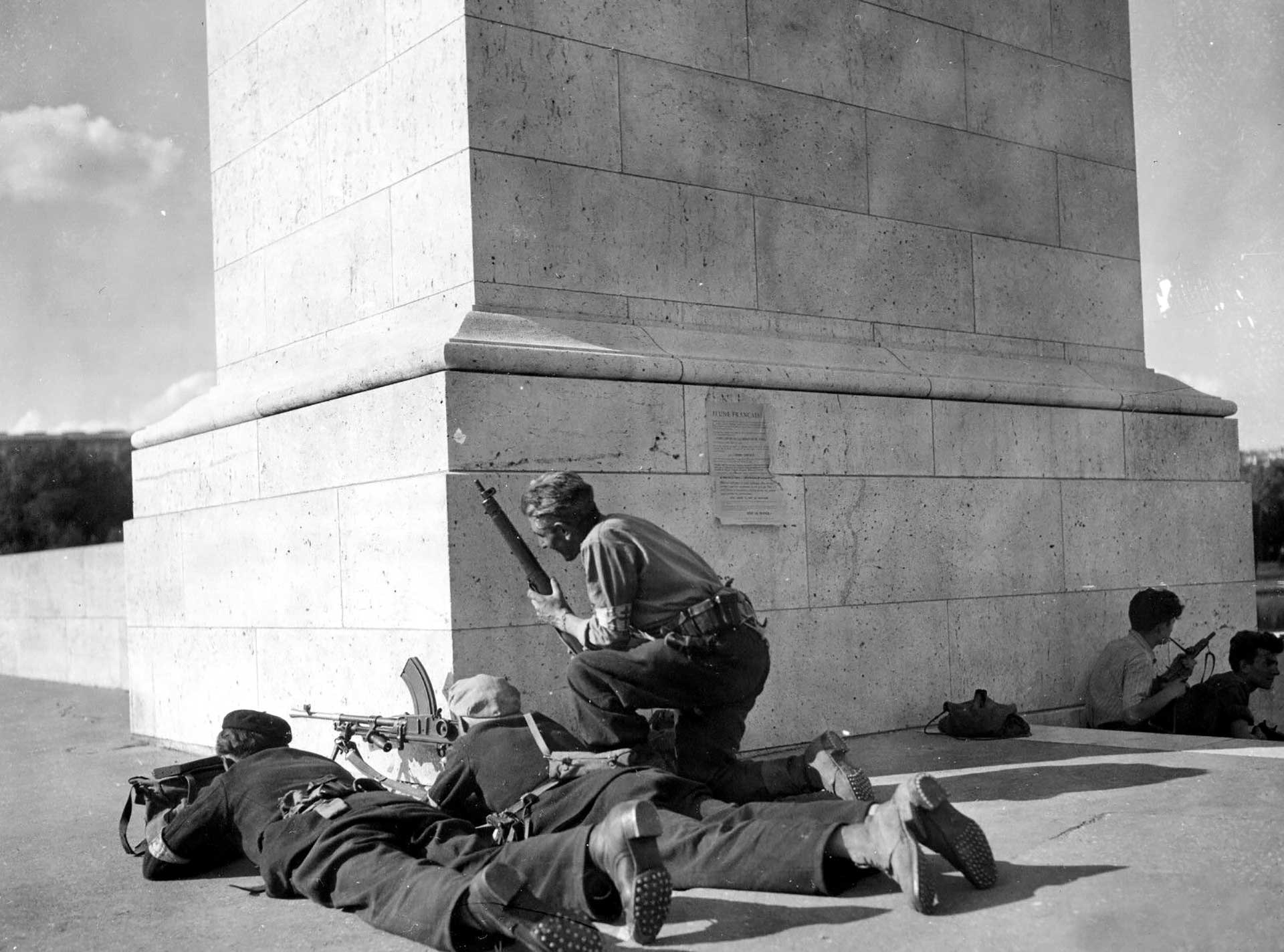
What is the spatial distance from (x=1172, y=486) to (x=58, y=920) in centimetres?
858

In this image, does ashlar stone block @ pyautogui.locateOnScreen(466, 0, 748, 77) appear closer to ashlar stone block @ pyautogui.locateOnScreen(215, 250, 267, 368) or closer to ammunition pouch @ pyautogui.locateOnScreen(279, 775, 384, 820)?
ashlar stone block @ pyautogui.locateOnScreen(215, 250, 267, 368)

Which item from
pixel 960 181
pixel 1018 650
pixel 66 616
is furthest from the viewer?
pixel 66 616

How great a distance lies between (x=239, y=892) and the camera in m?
4.97

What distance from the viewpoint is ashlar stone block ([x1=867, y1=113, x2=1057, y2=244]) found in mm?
8922

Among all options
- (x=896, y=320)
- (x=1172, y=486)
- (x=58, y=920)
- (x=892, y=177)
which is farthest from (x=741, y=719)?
(x=1172, y=486)

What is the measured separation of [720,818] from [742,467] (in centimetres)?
347

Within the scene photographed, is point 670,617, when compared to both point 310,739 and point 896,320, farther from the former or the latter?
point 896,320

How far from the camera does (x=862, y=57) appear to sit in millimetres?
8844

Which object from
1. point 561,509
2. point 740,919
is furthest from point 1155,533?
point 740,919

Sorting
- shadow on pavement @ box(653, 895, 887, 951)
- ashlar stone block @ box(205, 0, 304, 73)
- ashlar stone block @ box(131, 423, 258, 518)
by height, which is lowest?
shadow on pavement @ box(653, 895, 887, 951)

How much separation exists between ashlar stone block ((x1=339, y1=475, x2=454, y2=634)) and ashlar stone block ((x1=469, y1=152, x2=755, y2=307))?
135cm

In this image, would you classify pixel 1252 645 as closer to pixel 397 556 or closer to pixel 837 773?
pixel 837 773

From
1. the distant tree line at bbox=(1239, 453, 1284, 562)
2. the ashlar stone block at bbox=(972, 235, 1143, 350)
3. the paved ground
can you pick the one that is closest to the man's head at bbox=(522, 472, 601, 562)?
the paved ground

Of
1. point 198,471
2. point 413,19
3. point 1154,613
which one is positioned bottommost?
point 1154,613
